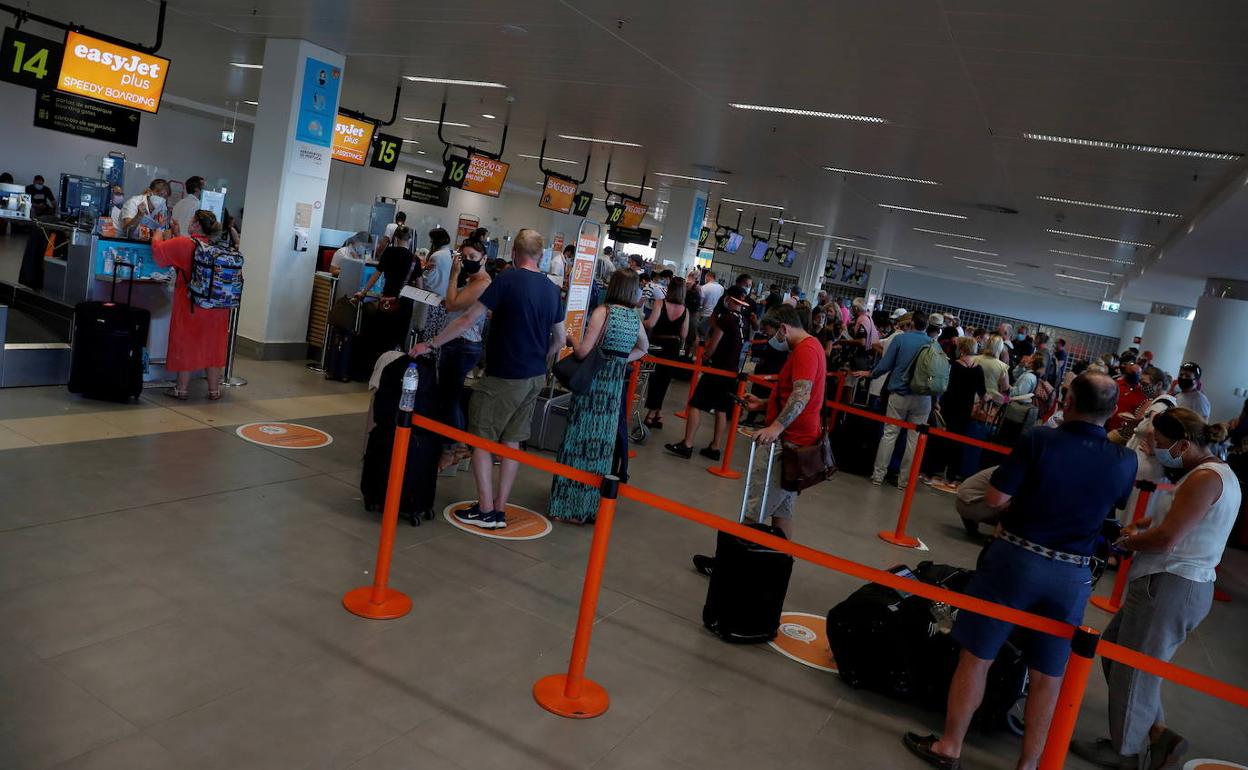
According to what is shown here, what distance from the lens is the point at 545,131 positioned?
566 inches

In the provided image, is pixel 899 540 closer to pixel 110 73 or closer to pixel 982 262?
pixel 110 73

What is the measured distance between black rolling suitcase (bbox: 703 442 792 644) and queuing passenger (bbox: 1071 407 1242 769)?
157 cm

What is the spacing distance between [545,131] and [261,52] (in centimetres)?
470

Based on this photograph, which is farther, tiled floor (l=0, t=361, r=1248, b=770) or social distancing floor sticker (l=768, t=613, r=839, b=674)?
social distancing floor sticker (l=768, t=613, r=839, b=674)

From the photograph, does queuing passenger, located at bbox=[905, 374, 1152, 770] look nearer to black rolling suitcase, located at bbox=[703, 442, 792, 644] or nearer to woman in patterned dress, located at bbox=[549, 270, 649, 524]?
black rolling suitcase, located at bbox=[703, 442, 792, 644]

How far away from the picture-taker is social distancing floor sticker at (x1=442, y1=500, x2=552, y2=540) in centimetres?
540

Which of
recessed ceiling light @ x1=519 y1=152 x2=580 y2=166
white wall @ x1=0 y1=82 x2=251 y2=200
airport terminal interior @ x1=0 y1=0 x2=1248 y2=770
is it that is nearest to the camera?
airport terminal interior @ x1=0 y1=0 x2=1248 y2=770

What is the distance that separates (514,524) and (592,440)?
796 mm

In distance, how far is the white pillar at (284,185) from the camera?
9.59m

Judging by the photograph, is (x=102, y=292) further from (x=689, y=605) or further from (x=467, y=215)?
(x=467, y=215)

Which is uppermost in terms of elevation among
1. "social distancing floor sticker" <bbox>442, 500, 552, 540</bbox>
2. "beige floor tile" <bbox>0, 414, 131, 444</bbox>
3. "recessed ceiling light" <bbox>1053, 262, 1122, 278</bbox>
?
"recessed ceiling light" <bbox>1053, 262, 1122, 278</bbox>

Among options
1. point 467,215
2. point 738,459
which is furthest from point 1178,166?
point 467,215

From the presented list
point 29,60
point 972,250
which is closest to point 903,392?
point 29,60

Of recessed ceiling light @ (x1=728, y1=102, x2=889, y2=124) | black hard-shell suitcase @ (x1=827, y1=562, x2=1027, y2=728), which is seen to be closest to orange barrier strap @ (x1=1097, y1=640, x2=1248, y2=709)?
black hard-shell suitcase @ (x1=827, y1=562, x2=1027, y2=728)
